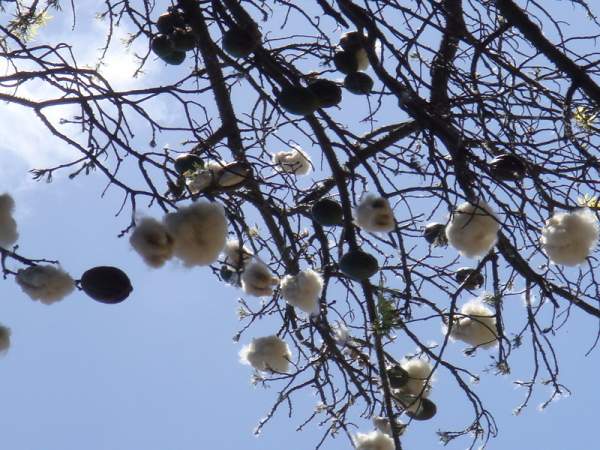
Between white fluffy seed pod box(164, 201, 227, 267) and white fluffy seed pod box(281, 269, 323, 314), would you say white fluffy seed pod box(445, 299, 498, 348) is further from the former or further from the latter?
white fluffy seed pod box(164, 201, 227, 267)

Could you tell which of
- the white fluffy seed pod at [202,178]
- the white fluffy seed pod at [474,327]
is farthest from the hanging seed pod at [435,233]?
the white fluffy seed pod at [202,178]

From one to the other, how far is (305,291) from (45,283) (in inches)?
28.7

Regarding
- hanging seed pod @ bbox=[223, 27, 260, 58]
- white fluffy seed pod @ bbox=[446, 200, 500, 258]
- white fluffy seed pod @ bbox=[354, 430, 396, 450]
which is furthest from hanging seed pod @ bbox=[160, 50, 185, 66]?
white fluffy seed pod @ bbox=[354, 430, 396, 450]

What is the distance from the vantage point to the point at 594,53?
2475 mm

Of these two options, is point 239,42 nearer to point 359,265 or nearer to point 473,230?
point 359,265

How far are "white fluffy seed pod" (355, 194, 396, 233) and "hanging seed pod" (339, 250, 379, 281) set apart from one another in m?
0.08

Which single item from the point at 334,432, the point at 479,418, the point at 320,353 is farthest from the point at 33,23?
the point at 479,418

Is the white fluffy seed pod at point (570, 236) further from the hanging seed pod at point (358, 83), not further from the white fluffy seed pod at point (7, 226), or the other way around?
the white fluffy seed pod at point (7, 226)

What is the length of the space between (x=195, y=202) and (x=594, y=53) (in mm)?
1444

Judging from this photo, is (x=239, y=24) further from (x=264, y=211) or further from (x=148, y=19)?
(x=264, y=211)

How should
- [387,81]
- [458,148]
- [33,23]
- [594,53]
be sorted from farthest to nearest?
[33,23] < [594,53] < [387,81] < [458,148]

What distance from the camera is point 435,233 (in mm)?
2580

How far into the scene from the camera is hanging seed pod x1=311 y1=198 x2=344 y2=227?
225 cm

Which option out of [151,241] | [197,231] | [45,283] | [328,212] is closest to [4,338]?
[45,283]
